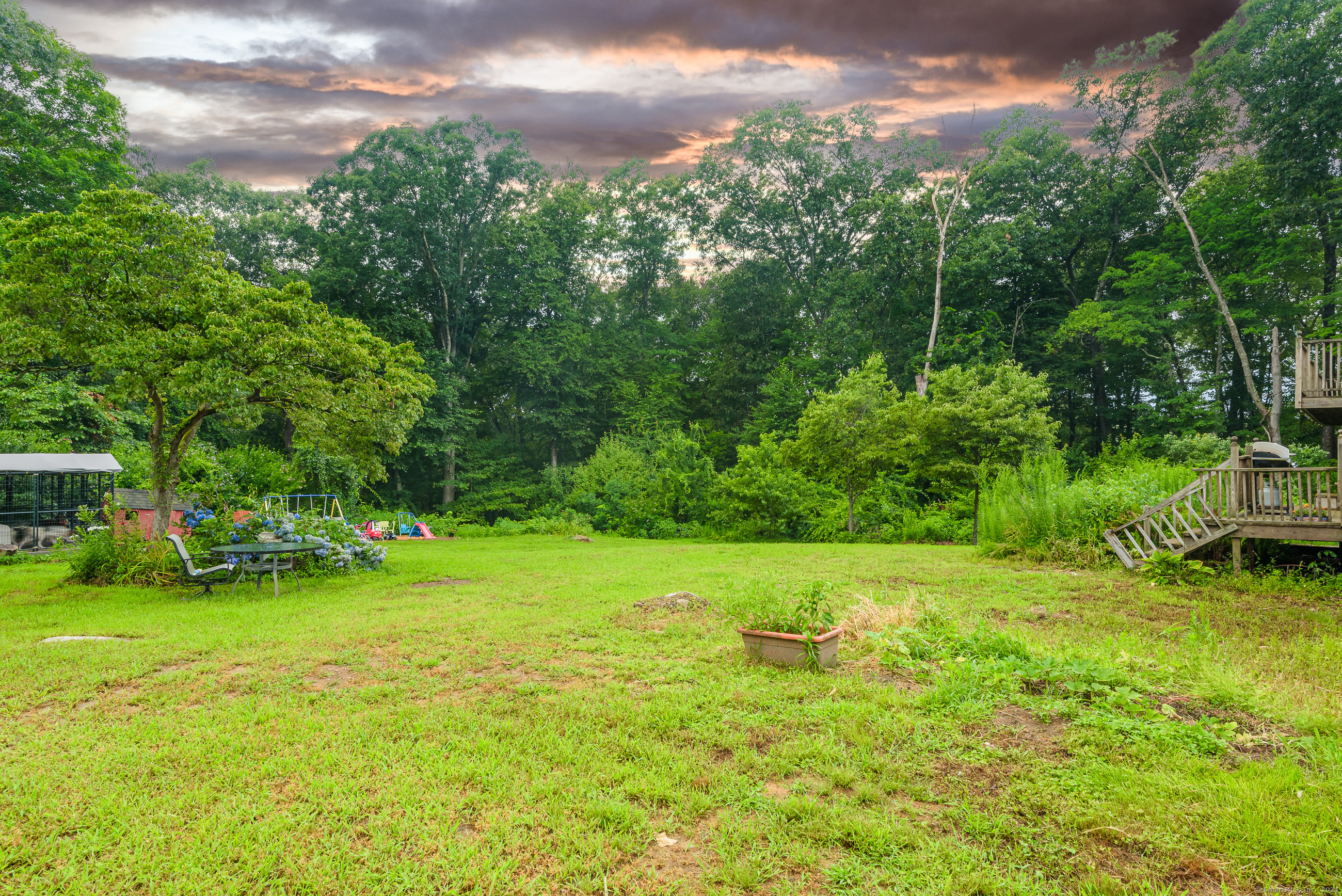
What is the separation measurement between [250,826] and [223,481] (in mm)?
10936

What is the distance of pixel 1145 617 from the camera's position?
651 centimetres

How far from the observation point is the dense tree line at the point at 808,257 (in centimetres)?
1970

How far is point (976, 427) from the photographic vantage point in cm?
1484

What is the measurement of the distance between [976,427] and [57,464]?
21170 mm

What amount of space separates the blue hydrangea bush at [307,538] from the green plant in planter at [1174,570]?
12240 mm

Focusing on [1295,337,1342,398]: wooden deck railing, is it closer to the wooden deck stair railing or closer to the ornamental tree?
the wooden deck stair railing

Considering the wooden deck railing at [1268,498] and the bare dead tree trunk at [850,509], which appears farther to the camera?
the bare dead tree trunk at [850,509]

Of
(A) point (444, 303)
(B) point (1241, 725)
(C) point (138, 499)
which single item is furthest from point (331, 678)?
(A) point (444, 303)

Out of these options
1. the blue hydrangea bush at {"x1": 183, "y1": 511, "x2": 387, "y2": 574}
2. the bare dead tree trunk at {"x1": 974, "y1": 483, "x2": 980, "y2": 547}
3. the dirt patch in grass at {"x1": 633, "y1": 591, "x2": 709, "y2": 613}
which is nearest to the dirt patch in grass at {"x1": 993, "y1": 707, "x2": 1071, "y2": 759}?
the dirt patch in grass at {"x1": 633, "y1": 591, "x2": 709, "y2": 613}

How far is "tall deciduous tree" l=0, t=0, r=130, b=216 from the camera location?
1775 centimetres

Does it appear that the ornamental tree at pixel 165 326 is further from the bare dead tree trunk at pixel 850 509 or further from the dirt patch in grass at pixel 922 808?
the bare dead tree trunk at pixel 850 509

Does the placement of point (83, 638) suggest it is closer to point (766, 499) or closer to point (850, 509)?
point (766, 499)

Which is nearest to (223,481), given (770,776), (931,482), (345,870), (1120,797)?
(345,870)

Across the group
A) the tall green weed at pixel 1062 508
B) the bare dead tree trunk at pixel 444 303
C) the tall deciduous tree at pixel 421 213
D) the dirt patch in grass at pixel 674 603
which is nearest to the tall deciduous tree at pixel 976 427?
the tall green weed at pixel 1062 508
